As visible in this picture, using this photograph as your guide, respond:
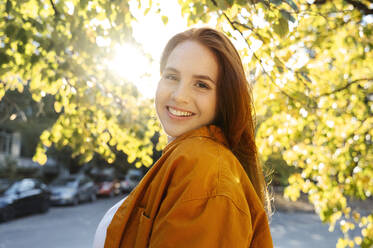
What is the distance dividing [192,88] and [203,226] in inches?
26.3

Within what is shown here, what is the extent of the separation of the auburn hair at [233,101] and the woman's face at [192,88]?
A: 31mm

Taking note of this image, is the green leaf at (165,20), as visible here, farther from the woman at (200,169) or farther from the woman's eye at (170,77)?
the woman's eye at (170,77)

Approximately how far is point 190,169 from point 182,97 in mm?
448

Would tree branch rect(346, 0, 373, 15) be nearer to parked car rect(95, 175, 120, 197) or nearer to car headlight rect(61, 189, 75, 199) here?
car headlight rect(61, 189, 75, 199)

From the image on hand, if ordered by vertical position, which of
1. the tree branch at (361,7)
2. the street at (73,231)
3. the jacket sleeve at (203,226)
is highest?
the tree branch at (361,7)

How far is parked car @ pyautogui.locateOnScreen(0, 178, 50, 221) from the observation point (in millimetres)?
11469

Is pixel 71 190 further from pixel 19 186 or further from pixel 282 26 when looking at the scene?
pixel 282 26

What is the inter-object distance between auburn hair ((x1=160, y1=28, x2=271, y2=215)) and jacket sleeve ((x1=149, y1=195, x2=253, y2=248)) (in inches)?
20.3

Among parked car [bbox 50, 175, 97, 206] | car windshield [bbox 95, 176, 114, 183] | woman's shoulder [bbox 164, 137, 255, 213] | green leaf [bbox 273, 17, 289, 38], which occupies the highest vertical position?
green leaf [bbox 273, 17, 289, 38]

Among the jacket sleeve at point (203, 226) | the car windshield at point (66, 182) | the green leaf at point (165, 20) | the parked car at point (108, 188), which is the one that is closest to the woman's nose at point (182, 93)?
the jacket sleeve at point (203, 226)

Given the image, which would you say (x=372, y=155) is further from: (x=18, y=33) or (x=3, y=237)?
(x=3, y=237)

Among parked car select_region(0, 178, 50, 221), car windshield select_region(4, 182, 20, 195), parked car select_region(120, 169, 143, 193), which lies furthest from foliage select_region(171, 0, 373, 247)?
parked car select_region(120, 169, 143, 193)

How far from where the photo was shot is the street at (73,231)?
29.8 feet

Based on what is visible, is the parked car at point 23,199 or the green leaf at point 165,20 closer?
the green leaf at point 165,20
